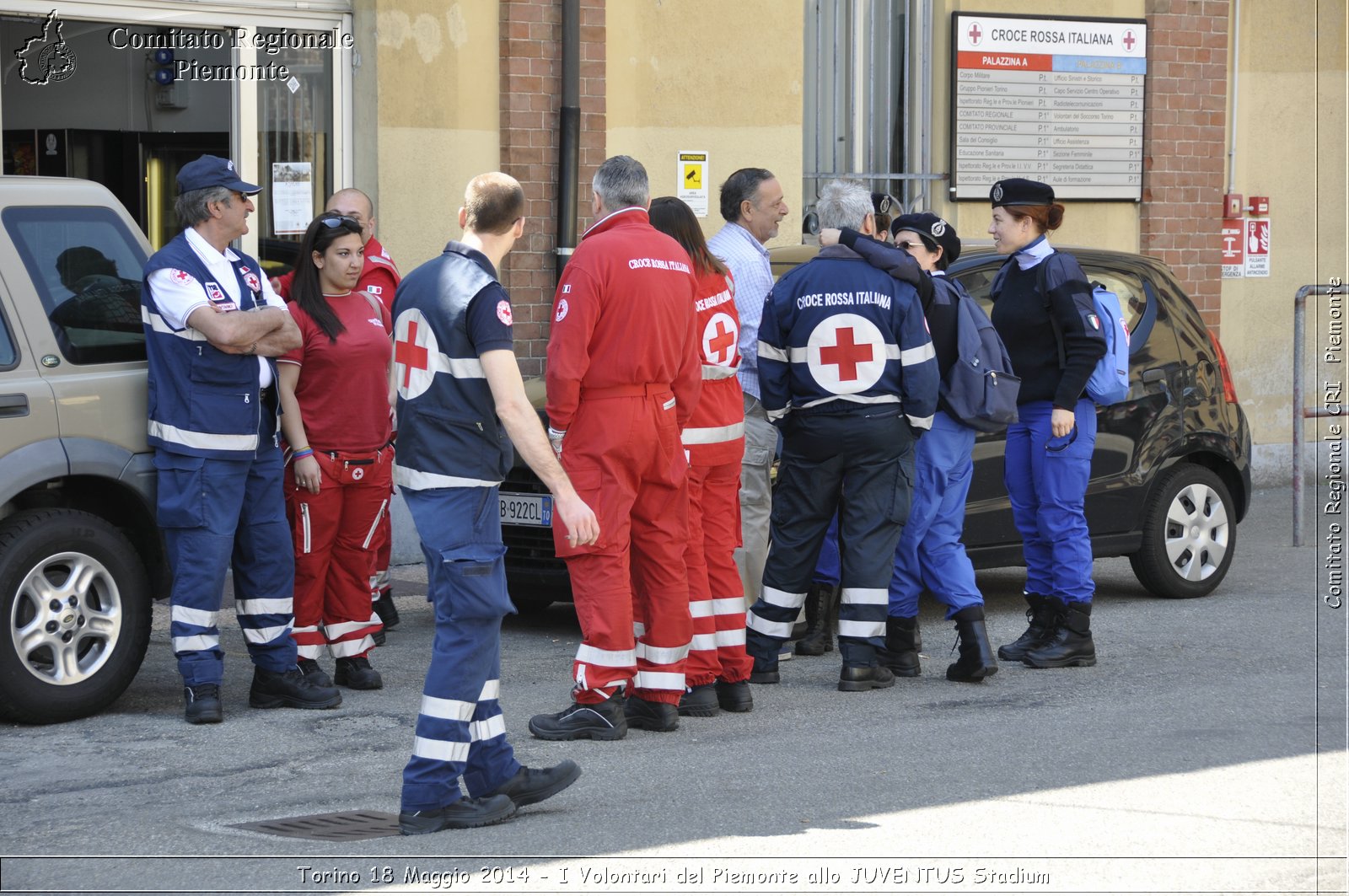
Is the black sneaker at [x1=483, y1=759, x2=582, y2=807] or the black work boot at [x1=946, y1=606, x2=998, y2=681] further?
the black work boot at [x1=946, y1=606, x2=998, y2=681]

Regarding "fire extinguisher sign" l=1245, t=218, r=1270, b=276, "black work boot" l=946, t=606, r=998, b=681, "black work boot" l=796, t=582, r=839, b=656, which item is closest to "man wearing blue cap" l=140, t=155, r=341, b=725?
"black work boot" l=796, t=582, r=839, b=656

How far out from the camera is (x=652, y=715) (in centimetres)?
676

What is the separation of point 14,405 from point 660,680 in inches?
105

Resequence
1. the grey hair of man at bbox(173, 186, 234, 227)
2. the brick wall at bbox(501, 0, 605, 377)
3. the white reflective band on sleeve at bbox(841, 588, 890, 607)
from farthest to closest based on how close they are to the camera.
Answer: the brick wall at bbox(501, 0, 605, 377) → the white reflective band on sleeve at bbox(841, 588, 890, 607) → the grey hair of man at bbox(173, 186, 234, 227)

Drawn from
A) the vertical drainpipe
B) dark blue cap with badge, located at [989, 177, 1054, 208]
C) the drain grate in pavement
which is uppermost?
the vertical drainpipe

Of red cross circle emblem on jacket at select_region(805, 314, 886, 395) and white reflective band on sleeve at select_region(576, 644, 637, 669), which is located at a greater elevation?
red cross circle emblem on jacket at select_region(805, 314, 886, 395)

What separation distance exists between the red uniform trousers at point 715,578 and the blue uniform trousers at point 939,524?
0.89 metres

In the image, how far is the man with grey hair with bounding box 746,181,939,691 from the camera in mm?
7176

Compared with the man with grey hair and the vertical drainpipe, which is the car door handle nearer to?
the man with grey hair

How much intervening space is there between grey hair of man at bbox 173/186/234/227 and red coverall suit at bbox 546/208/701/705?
1503 mm

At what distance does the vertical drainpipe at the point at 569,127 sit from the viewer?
11375 millimetres

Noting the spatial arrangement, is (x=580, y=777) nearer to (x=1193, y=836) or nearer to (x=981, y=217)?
(x=1193, y=836)

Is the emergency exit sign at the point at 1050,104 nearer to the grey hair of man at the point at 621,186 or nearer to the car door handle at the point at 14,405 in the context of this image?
the grey hair of man at the point at 621,186

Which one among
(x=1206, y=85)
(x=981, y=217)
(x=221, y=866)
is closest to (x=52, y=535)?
(x=221, y=866)
